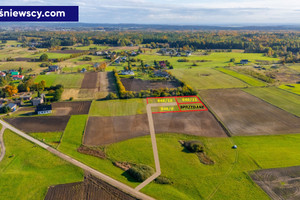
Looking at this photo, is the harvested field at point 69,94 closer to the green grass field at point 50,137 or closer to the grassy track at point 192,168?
the green grass field at point 50,137

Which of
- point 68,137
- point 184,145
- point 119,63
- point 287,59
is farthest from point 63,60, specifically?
point 287,59

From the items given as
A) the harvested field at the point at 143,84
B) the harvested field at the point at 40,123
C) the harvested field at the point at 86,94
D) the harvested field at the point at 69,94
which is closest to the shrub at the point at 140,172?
the harvested field at the point at 40,123

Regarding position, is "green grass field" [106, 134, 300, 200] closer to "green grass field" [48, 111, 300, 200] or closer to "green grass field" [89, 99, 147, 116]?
"green grass field" [48, 111, 300, 200]

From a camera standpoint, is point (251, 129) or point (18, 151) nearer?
point (18, 151)

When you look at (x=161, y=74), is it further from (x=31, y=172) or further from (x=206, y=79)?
(x=31, y=172)

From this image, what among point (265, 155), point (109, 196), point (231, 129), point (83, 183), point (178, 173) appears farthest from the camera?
point (231, 129)

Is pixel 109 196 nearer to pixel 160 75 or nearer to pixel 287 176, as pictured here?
pixel 287 176
